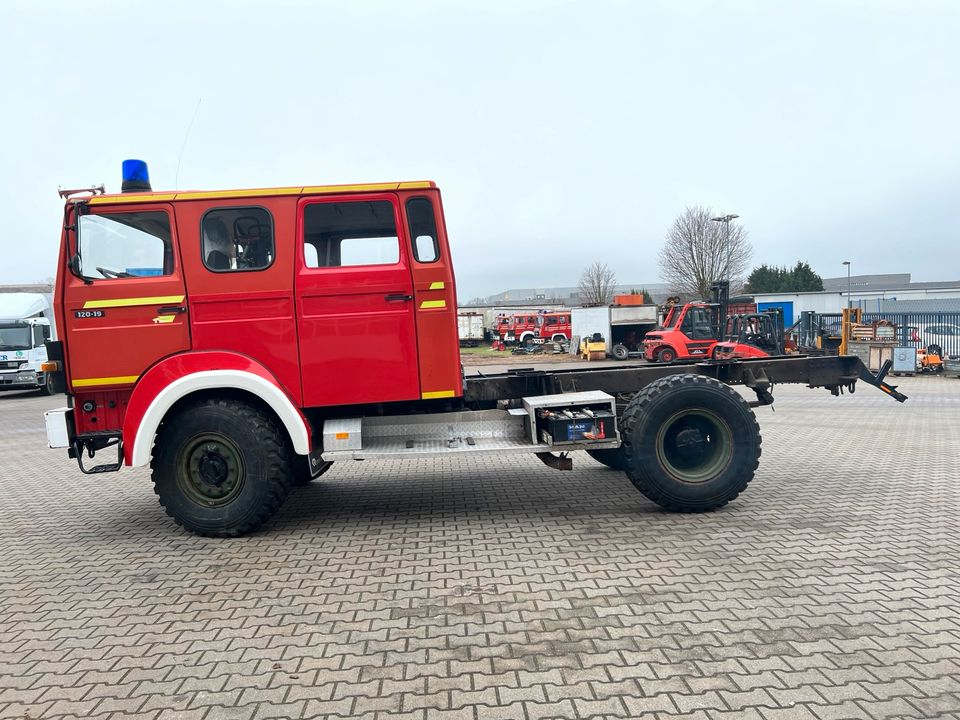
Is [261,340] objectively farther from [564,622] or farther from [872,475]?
[872,475]

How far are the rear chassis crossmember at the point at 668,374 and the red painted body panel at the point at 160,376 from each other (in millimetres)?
2062

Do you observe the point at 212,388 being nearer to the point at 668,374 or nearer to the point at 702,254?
the point at 668,374

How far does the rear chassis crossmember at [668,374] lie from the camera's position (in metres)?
5.80

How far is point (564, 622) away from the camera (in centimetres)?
347

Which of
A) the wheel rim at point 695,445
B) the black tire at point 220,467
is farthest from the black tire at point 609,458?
the black tire at point 220,467

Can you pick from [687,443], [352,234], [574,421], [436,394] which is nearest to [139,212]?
[352,234]

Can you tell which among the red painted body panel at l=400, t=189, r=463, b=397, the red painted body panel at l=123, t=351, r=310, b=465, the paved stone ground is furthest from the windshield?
the red painted body panel at l=400, t=189, r=463, b=397

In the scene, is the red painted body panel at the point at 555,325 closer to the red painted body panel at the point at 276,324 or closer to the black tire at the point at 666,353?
the black tire at the point at 666,353

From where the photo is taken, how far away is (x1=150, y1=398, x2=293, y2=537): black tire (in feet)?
16.2

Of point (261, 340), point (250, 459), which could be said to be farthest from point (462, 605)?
point (261, 340)

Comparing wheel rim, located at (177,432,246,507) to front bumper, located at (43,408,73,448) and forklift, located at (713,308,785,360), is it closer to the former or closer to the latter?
front bumper, located at (43,408,73,448)

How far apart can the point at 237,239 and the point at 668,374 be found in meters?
4.12

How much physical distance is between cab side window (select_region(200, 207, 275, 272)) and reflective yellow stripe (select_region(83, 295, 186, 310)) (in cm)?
40

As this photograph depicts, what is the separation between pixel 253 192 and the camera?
Result: 201 inches
